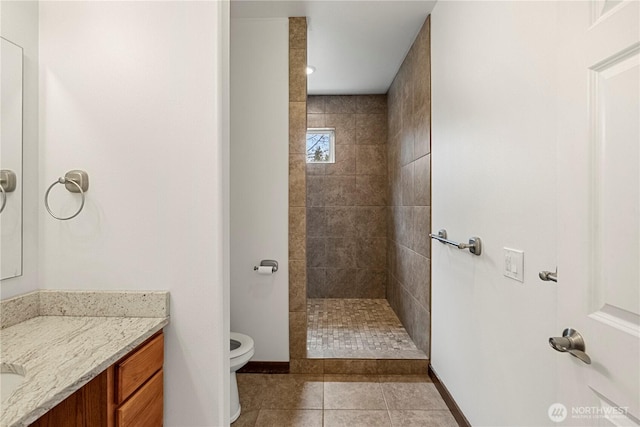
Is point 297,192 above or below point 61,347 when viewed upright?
above

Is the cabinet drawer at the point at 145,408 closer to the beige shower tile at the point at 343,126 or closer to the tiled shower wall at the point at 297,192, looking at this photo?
the tiled shower wall at the point at 297,192

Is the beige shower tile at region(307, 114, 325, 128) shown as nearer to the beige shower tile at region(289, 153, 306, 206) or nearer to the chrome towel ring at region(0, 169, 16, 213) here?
the beige shower tile at region(289, 153, 306, 206)

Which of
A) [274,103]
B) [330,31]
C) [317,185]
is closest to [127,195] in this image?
[274,103]

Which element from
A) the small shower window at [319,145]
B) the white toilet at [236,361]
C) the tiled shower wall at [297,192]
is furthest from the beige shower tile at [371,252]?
the white toilet at [236,361]

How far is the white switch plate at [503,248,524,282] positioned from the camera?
4.14 feet

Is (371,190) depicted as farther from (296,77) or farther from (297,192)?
(296,77)

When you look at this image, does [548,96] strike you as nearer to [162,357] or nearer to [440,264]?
[440,264]

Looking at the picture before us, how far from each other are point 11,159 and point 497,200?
6.23 ft

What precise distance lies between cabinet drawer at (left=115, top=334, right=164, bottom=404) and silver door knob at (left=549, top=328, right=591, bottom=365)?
1.21m

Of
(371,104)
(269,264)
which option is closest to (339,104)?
(371,104)

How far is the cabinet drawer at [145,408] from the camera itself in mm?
1015

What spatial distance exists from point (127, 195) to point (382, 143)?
3.35 m

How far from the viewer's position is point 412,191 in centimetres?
288

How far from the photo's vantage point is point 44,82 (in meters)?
1.27
